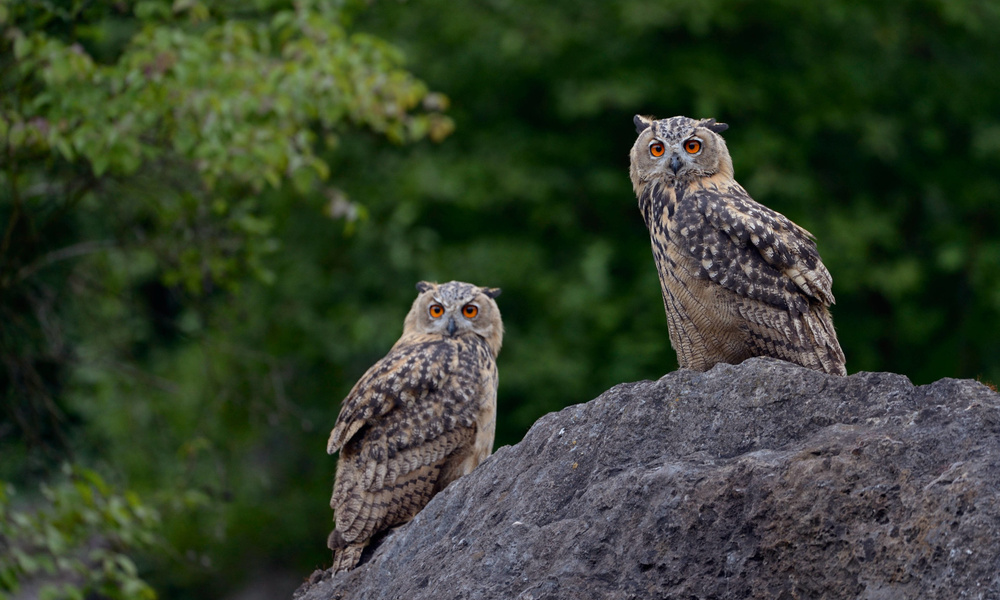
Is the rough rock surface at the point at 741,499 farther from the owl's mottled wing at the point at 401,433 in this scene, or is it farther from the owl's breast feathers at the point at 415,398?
the owl's breast feathers at the point at 415,398

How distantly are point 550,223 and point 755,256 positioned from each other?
835 cm

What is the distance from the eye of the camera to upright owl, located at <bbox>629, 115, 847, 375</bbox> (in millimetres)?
3971

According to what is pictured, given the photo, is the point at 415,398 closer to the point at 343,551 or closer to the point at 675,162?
the point at 343,551

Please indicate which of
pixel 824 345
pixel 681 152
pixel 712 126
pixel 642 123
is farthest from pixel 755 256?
pixel 642 123

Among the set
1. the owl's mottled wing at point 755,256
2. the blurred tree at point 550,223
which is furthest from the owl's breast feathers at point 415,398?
the blurred tree at point 550,223

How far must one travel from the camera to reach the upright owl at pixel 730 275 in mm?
3971

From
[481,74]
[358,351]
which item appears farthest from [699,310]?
[481,74]

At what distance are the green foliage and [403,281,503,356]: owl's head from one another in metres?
2.28

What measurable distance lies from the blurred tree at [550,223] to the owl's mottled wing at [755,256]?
5.71 meters

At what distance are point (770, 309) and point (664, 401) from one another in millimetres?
667

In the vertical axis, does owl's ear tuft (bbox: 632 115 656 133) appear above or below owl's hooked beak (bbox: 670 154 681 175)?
above

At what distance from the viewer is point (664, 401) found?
3.58m

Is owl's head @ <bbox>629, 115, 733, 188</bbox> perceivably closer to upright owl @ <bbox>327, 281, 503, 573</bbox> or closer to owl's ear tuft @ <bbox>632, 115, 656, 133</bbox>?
owl's ear tuft @ <bbox>632, 115, 656, 133</bbox>

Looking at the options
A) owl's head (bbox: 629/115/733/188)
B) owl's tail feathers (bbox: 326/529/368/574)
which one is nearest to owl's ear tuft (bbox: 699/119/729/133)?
owl's head (bbox: 629/115/733/188)
